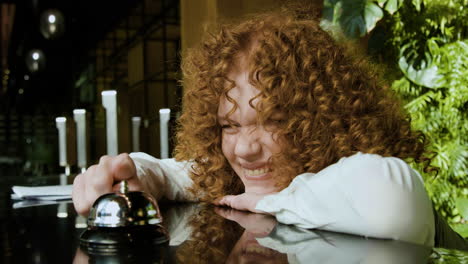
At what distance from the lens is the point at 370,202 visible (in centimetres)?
73

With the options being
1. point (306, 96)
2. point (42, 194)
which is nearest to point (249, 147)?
point (306, 96)

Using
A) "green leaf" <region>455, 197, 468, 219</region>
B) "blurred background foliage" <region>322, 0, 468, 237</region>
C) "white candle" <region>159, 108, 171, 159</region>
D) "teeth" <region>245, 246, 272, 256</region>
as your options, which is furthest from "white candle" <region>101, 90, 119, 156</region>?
"teeth" <region>245, 246, 272, 256</region>

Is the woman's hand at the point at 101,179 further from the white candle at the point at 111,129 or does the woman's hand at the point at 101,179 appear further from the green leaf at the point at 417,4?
the white candle at the point at 111,129

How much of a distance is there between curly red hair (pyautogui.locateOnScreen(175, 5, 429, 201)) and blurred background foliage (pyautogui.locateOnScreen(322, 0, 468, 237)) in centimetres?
212

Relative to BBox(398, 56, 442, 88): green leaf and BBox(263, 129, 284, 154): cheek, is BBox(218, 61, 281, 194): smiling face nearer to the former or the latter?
BBox(263, 129, 284, 154): cheek

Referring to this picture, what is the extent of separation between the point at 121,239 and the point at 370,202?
33cm

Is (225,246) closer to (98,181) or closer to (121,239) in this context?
(121,239)

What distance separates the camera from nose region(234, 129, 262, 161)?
1.02m

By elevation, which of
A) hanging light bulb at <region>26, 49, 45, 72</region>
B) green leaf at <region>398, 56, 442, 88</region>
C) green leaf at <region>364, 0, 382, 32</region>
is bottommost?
green leaf at <region>398, 56, 442, 88</region>

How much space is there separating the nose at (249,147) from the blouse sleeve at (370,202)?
209 millimetres

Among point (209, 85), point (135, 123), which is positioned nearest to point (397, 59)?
point (209, 85)

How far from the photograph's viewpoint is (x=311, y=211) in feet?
2.66

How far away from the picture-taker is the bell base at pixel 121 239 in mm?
655

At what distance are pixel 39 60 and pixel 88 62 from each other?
5691mm
